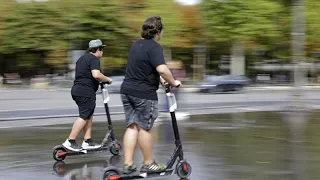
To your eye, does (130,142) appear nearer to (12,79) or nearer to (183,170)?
(183,170)

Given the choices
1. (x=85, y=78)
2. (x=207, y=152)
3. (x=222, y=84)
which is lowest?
(x=222, y=84)

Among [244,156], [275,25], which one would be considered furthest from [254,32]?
[244,156]

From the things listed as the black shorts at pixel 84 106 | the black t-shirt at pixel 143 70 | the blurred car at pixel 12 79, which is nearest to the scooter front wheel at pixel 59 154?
the black shorts at pixel 84 106

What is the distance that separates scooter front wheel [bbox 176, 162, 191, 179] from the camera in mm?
6410

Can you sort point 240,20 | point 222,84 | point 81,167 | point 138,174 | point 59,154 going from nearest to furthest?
point 138,174 < point 81,167 < point 59,154 < point 222,84 < point 240,20

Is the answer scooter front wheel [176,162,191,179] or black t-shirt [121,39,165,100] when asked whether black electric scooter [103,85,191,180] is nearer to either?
scooter front wheel [176,162,191,179]

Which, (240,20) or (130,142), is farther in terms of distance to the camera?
(240,20)

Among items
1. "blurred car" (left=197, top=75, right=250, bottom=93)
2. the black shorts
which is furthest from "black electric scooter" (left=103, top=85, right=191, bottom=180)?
→ "blurred car" (left=197, top=75, right=250, bottom=93)

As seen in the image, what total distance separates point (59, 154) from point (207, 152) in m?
2.29

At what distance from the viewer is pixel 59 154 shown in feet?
25.2

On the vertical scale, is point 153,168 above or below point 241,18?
below

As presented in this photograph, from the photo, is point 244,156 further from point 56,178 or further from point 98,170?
point 56,178

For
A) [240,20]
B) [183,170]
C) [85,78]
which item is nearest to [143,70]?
[183,170]

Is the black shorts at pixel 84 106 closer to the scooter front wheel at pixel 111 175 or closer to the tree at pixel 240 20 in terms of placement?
the scooter front wheel at pixel 111 175
